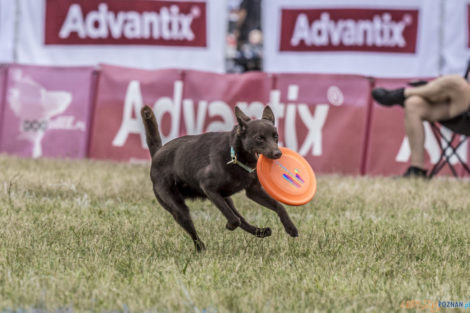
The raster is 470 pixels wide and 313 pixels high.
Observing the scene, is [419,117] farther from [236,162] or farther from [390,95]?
[236,162]

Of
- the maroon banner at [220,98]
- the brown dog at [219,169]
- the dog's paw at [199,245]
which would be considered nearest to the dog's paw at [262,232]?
the brown dog at [219,169]

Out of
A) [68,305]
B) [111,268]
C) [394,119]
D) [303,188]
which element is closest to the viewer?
[68,305]

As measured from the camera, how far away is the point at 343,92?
11.0m

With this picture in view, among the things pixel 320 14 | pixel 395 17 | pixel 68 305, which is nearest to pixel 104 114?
pixel 320 14

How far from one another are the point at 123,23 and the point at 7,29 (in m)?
1.79

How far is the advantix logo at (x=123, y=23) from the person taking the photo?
12258 millimetres

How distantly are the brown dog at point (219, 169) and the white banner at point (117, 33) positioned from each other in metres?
7.15

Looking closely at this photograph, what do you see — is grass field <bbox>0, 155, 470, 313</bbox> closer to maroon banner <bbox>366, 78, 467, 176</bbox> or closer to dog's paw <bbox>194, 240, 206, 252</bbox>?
dog's paw <bbox>194, 240, 206, 252</bbox>

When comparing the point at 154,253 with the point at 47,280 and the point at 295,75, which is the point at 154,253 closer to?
the point at 47,280

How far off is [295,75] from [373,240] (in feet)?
20.0

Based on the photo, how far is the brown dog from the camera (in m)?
4.80

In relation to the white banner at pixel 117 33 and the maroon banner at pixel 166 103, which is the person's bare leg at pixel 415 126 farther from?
the white banner at pixel 117 33

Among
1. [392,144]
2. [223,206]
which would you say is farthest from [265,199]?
[392,144]

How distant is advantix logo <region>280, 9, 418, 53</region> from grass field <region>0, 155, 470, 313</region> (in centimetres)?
457
